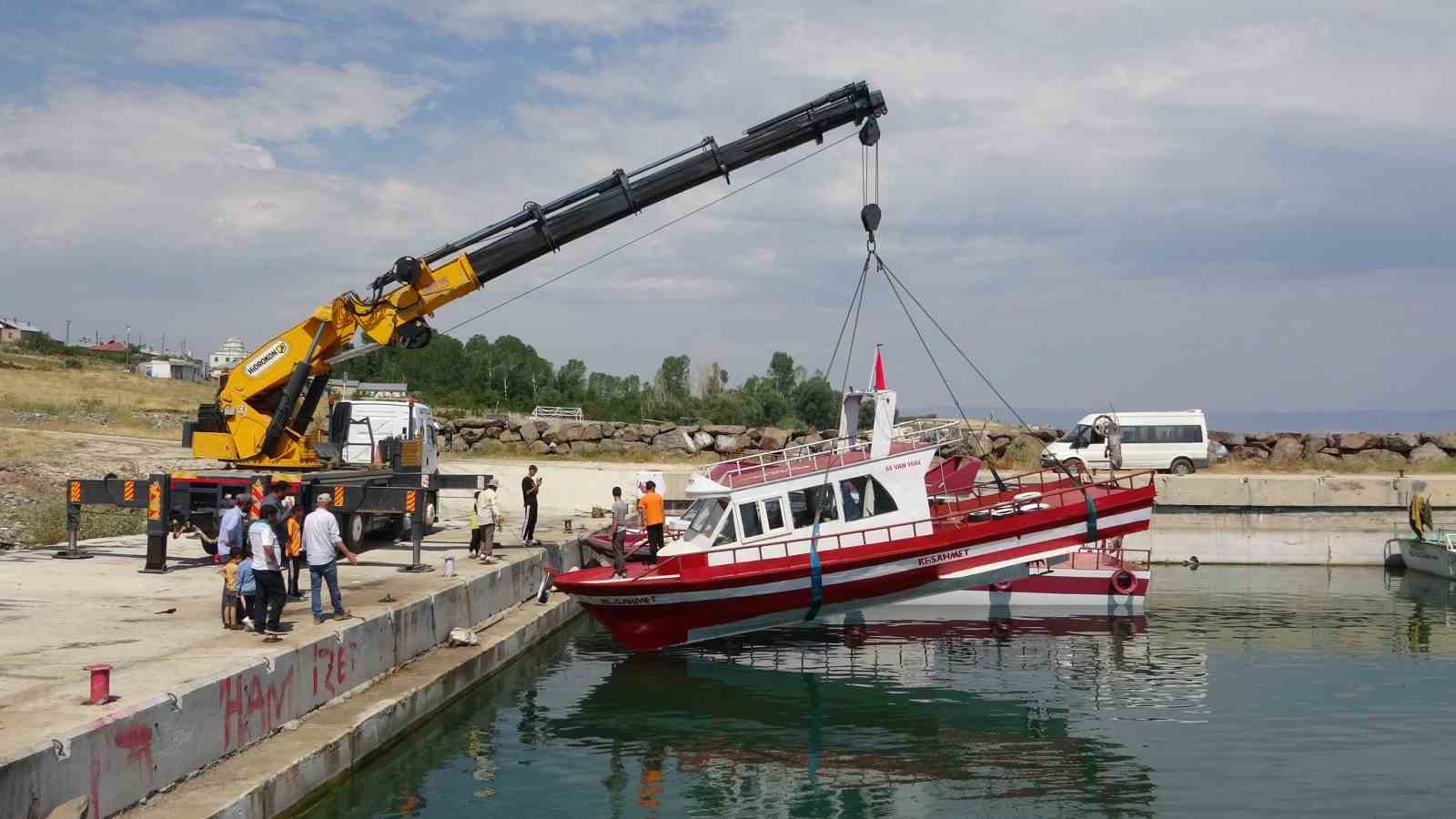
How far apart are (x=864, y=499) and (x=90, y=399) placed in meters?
48.5

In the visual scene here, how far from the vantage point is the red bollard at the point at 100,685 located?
9812 millimetres

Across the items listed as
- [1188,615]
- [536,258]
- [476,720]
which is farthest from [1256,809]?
[536,258]

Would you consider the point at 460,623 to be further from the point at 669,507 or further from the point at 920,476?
the point at 669,507

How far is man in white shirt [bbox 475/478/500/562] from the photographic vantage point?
21844 mm

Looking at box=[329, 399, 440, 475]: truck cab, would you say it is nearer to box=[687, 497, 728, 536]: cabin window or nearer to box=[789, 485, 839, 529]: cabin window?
box=[687, 497, 728, 536]: cabin window

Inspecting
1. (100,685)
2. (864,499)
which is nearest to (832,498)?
(864,499)

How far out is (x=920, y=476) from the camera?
63.6 ft

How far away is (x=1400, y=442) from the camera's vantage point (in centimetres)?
4569

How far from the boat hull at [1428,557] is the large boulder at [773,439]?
2264 centimetres

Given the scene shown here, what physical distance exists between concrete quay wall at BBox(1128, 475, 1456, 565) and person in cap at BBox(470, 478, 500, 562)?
19.8 m

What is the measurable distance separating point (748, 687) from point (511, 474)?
24718 mm

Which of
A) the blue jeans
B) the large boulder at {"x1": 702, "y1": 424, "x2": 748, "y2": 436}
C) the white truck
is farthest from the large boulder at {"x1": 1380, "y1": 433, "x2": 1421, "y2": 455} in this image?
the blue jeans

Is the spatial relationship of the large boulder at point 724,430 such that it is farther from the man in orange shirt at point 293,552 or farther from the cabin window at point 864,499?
the man in orange shirt at point 293,552

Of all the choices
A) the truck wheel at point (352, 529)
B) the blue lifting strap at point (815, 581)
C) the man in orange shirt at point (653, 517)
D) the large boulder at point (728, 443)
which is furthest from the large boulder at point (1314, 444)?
the truck wheel at point (352, 529)
